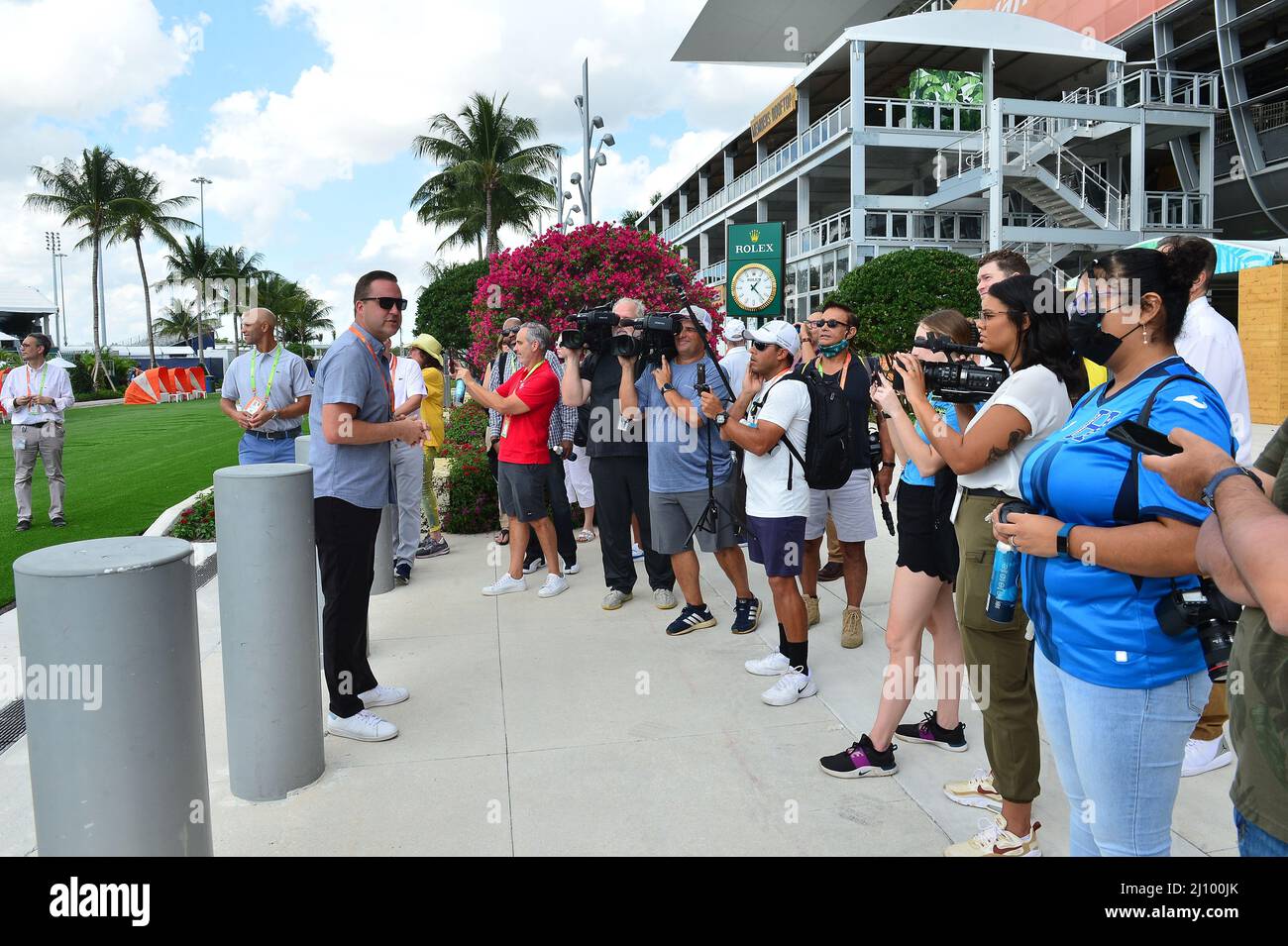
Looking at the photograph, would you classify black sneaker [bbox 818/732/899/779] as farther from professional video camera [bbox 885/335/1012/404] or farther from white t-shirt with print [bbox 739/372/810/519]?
professional video camera [bbox 885/335/1012/404]

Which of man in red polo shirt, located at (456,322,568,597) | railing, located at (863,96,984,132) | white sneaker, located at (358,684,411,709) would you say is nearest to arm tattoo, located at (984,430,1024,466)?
white sneaker, located at (358,684,411,709)

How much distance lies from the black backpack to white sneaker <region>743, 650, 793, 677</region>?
982mm

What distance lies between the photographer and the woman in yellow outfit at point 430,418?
7.69 meters

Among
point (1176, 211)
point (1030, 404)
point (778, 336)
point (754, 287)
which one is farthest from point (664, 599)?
point (1176, 211)

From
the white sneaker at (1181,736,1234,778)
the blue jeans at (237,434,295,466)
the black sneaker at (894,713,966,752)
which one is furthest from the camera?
the blue jeans at (237,434,295,466)

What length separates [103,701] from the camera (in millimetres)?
2258

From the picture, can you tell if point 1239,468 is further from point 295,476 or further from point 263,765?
point 263,765

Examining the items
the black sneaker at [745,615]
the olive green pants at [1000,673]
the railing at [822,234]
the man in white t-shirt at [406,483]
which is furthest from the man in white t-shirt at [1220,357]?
the railing at [822,234]

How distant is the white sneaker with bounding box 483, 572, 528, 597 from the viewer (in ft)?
21.5

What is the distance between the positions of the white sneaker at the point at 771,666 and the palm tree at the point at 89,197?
52.4m

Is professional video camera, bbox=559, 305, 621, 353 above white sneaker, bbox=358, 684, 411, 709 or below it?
above

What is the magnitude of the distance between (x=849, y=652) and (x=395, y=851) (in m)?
2.90

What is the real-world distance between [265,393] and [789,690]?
13.6ft
